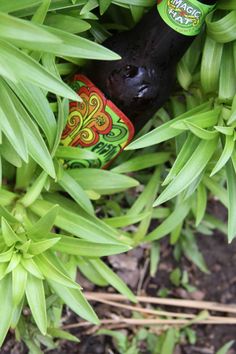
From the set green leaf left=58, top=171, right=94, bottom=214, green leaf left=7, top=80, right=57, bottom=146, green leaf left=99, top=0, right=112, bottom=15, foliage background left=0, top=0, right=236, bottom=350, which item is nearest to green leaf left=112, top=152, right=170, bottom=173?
foliage background left=0, top=0, right=236, bottom=350

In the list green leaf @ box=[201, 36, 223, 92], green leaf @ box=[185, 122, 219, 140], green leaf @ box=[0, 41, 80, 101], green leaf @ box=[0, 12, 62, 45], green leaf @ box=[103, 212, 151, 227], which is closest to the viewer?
green leaf @ box=[0, 12, 62, 45]

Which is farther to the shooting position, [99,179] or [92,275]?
[92,275]

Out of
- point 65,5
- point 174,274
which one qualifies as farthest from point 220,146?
point 174,274

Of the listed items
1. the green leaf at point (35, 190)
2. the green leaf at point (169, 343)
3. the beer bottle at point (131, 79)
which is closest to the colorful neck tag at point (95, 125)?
the beer bottle at point (131, 79)

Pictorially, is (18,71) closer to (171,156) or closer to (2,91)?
(2,91)

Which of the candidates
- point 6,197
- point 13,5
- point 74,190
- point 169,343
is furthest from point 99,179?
point 169,343

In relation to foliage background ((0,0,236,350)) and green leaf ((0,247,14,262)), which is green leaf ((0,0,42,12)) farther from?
green leaf ((0,247,14,262))

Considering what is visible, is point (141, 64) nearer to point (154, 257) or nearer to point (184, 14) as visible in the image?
point (184, 14)
